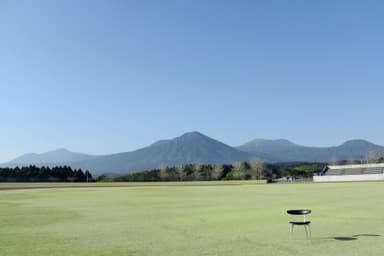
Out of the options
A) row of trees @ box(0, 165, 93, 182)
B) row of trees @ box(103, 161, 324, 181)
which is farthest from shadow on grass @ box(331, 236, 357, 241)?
row of trees @ box(103, 161, 324, 181)

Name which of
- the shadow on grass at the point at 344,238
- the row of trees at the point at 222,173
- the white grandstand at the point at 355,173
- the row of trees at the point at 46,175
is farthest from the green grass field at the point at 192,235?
the row of trees at the point at 222,173

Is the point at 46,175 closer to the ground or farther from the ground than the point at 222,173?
farther from the ground

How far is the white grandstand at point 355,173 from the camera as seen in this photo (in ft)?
292

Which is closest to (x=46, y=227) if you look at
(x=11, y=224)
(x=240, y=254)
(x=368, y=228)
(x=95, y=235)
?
(x=11, y=224)

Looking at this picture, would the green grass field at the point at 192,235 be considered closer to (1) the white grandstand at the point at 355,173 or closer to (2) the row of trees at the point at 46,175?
(1) the white grandstand at the point at 355,173

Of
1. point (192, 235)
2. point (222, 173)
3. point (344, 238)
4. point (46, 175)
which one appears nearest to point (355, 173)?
point (222, 173)

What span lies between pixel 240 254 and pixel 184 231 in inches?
178

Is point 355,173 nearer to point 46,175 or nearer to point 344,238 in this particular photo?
point 46,175

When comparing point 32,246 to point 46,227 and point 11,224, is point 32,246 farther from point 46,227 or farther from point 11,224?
point 11,224

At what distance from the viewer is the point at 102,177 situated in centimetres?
11775

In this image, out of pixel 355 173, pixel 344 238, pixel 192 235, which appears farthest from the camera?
pixel 355 173

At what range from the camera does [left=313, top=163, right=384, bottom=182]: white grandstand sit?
88887mm

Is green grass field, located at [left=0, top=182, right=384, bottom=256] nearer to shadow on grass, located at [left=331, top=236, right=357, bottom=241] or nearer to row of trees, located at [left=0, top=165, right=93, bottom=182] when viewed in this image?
shadow on grass, located at [left=331, top=236, right=357, bottom=241]

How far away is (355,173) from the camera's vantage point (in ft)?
323
